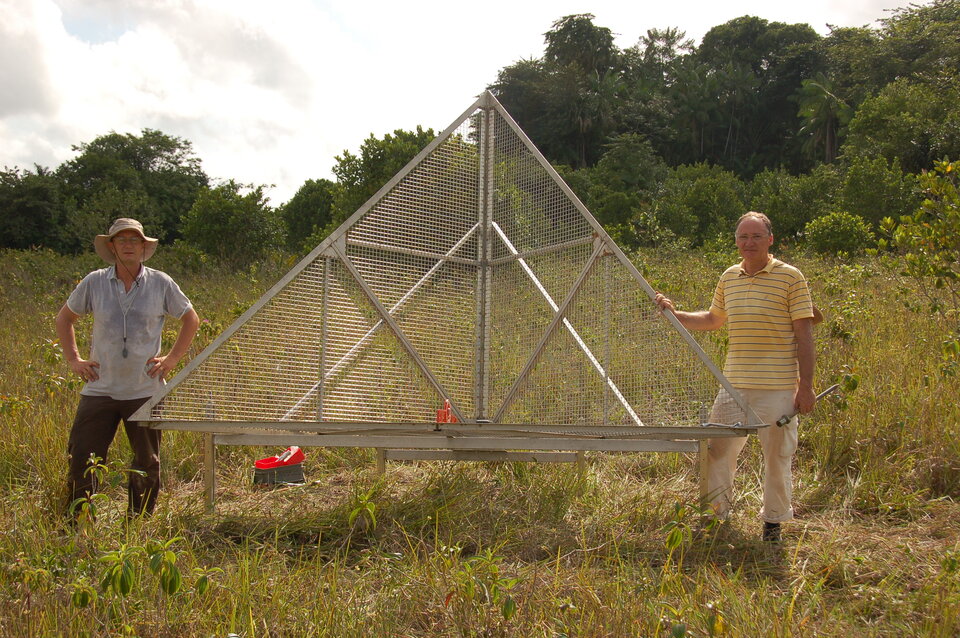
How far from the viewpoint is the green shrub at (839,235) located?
14.9m

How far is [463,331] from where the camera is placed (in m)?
5.88

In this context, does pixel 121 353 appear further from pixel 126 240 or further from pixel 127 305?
pixel 126 240

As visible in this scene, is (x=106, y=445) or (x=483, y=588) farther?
(x=106, y=445)

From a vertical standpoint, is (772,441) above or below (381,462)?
above

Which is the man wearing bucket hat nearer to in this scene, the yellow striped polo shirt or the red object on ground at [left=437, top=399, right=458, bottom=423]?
the red object on ground at [left=437, top=399, right=458, bottom=423]

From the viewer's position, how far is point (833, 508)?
187 inches

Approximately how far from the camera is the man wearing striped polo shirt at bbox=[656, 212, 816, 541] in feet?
13.6

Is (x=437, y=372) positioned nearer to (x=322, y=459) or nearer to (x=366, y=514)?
(x=322, y=459)

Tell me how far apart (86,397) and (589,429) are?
2.65 metres

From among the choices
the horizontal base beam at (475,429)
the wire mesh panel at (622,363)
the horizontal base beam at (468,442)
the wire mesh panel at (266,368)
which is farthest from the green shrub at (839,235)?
the wire mesh panel at (266,368)

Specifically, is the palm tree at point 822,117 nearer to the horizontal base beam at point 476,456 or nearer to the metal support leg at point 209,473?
the horizontal base beam at point 476,456

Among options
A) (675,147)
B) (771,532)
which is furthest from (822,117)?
(771,532)

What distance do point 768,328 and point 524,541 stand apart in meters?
1.68

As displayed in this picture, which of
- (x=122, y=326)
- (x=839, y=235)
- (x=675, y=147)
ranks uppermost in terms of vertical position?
(x=675, y=147)
